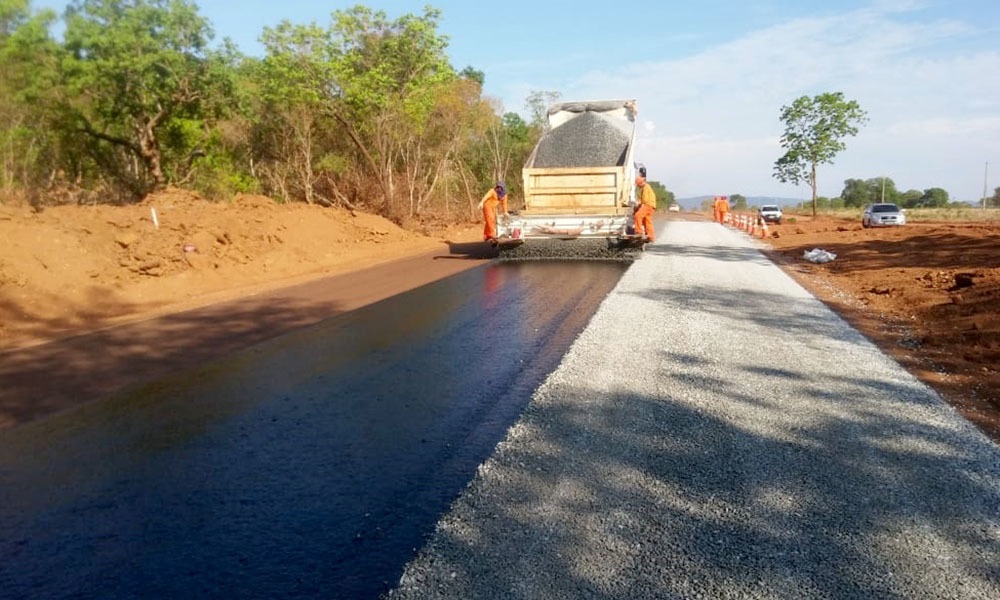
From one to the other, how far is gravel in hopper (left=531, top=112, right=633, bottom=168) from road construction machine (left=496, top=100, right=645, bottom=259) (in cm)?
2

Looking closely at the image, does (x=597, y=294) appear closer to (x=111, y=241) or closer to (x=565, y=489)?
(x=565, y=489)

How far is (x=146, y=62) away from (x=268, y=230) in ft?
21.5

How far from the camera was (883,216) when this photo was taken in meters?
32.1

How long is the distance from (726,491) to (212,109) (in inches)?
914

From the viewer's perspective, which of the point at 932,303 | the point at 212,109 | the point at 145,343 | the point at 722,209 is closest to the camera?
the point at 145,343

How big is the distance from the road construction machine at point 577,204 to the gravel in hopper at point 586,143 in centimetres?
2

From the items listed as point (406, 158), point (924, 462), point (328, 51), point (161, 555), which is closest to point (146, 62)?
point (328, 51)

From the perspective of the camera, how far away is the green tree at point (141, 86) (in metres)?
19.6

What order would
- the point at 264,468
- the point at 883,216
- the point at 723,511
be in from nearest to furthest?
the point at 723,511 → the point at 264,468 → the point at 883,216

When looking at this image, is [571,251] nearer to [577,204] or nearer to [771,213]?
[577,204]

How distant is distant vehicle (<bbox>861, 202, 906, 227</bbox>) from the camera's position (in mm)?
31953

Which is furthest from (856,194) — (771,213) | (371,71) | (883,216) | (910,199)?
(371,71)

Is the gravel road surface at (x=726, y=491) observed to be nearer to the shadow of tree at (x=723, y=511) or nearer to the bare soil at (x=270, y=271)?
the shadow of tree at (x=723, y=511)

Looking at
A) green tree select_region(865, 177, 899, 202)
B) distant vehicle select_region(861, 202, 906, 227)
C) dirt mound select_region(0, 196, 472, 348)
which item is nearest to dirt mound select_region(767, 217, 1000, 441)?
dirt mound select_region(0, 196, 472, 348)
